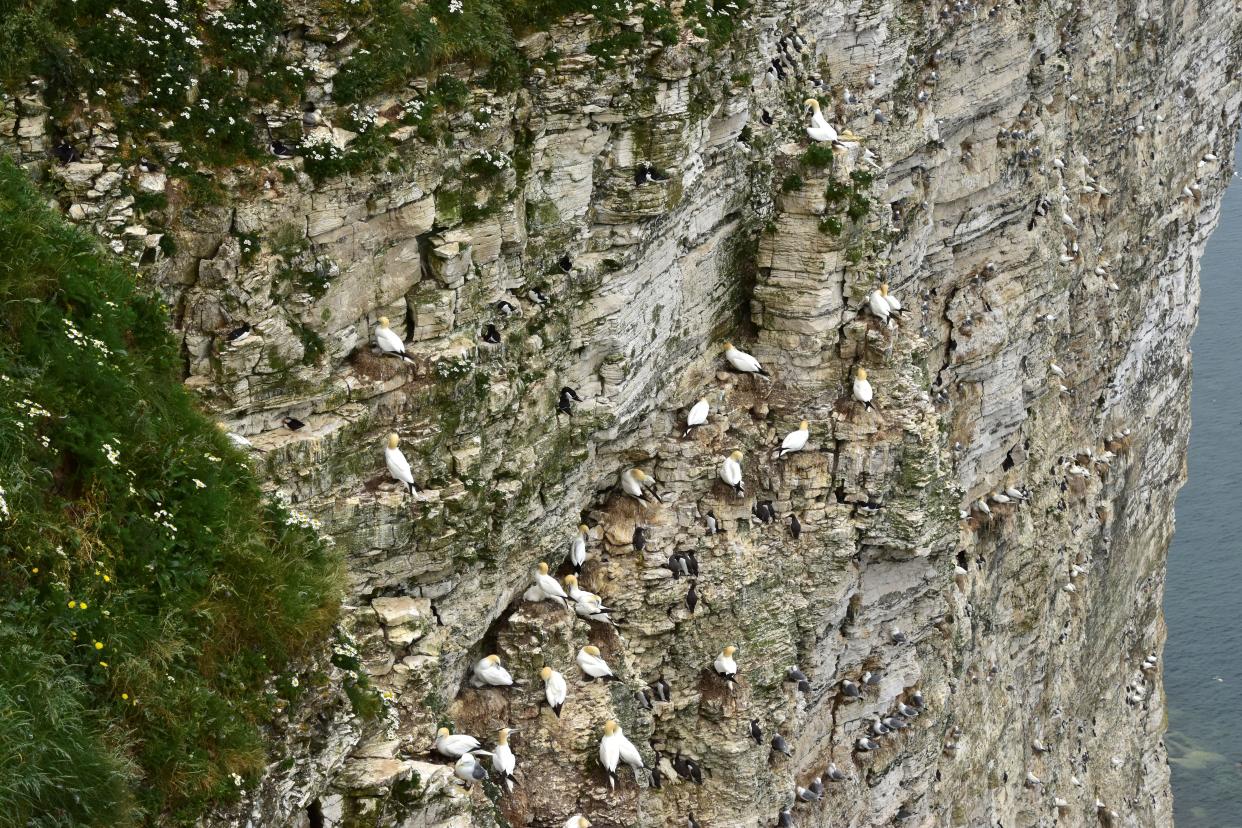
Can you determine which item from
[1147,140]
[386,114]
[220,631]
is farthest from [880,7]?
[1147,140]

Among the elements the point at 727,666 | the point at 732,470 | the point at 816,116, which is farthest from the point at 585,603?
the point at 816,116

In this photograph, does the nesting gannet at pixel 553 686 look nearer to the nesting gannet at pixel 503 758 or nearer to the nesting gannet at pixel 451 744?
the nesting gannet at pixel 503 758

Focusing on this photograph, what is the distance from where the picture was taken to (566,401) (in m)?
19.3

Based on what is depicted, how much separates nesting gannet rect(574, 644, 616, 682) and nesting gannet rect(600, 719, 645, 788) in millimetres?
665

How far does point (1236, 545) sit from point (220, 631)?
57558mm

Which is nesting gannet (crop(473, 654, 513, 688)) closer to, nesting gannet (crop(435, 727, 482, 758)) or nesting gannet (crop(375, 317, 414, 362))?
nesting gannet (crop(435, 727, 482, 758))

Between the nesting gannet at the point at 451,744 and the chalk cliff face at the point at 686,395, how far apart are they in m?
0.23

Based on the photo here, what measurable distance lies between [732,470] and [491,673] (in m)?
5.19

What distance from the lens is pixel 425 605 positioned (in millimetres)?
17328

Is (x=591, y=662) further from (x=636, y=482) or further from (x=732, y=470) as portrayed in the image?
(x=732, y=470)

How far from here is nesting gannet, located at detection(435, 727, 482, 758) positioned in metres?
16.1

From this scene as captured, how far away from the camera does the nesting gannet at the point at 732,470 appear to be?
21.5m

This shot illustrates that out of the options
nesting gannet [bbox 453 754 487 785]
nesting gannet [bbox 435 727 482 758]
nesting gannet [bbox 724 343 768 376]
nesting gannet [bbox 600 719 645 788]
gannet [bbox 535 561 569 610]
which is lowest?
nesting gannet [bbox 600 719 645 788]

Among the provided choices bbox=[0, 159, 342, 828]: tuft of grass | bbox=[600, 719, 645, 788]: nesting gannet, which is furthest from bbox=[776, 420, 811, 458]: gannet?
bbox=[0, 159, 342, 828]: tuft of grass
